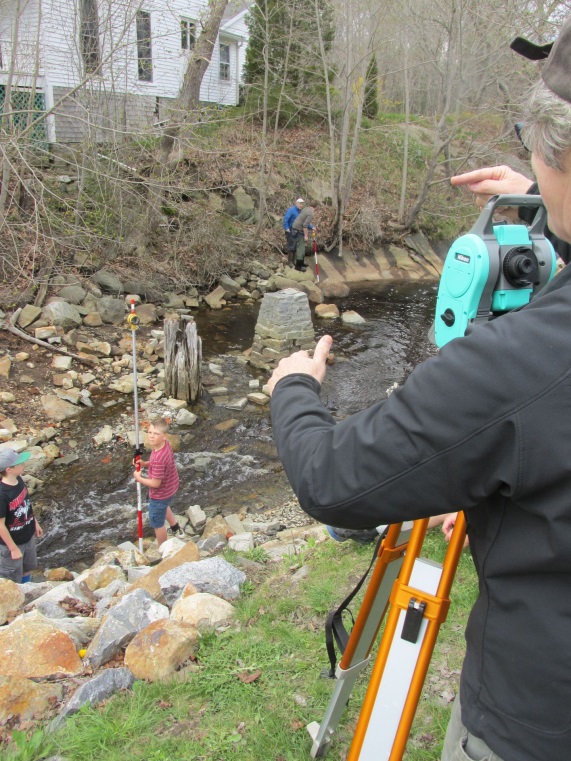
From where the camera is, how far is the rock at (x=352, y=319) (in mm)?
14266

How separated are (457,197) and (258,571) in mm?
22391

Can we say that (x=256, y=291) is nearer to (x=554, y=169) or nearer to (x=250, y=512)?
(x=250, y=512)

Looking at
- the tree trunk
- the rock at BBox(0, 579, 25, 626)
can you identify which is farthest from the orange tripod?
the tree trunk

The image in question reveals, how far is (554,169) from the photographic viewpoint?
3.33 ft

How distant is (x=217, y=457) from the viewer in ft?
27.4

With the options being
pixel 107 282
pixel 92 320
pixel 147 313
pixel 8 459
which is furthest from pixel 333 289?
pixel 8 459

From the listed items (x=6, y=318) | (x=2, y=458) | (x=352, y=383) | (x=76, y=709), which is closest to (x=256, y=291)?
(x=352, y=383)

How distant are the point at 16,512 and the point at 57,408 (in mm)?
3771

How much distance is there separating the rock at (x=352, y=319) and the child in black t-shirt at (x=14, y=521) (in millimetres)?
9940

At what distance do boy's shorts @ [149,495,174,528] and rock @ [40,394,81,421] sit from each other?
3200 mm

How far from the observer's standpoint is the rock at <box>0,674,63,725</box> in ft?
A: 8.98

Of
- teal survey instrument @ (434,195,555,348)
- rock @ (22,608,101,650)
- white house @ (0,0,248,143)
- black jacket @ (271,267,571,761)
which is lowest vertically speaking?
rock @ (22,608,101,650)

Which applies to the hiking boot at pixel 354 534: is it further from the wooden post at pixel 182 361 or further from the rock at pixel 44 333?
the rock at pixel 44 333

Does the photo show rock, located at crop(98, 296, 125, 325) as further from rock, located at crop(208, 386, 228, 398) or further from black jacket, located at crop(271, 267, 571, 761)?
black jacket, located at crop(271, 267, 571, 761)
